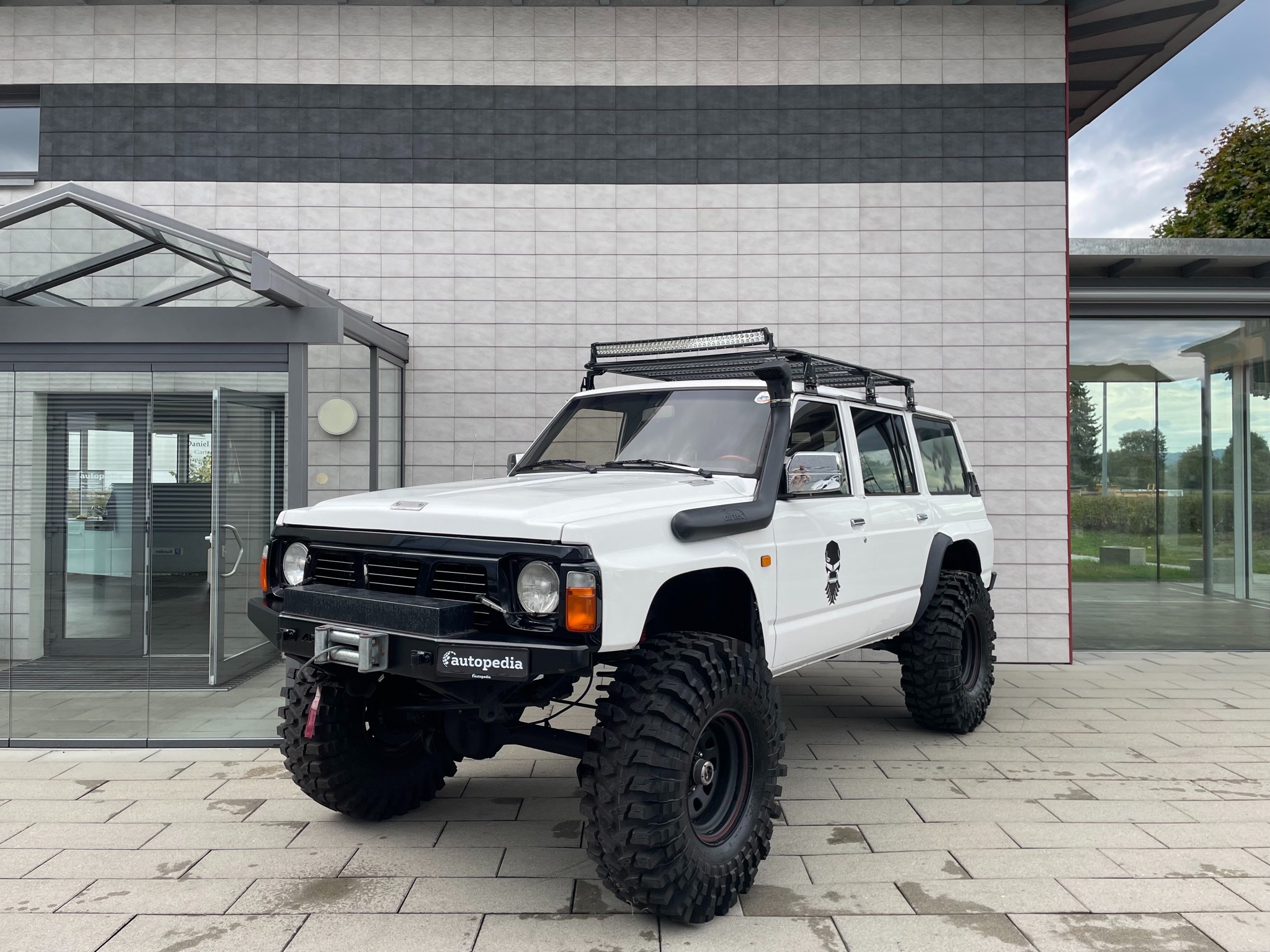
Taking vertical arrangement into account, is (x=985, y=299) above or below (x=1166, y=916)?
above

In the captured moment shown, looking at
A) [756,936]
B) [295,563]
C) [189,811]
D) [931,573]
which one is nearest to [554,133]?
[931,573]

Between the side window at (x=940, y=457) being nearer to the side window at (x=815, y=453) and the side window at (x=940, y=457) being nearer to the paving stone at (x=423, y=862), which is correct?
the side window at (x=815, y=453)

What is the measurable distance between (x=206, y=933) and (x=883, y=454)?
13.1ft

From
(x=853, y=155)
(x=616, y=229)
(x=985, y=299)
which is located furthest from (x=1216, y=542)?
(x=616, y=229)

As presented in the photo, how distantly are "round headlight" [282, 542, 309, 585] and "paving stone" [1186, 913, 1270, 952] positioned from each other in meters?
3.67

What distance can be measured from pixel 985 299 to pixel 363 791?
6.61 meters

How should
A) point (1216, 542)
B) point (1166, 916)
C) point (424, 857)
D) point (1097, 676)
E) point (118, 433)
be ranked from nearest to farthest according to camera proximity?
point (1166, 916)
point (424, 857)
point (118, 433)
point (1097, 676)
point (1216, 542)

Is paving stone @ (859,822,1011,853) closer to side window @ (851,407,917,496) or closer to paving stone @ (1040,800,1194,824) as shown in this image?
paving stone @ (1040,800,1194,824)

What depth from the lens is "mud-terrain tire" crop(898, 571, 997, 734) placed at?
5547 mm

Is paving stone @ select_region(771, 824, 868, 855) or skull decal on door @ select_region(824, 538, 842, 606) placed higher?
skull decal on door @ select_region(824, 538, 842, 606)

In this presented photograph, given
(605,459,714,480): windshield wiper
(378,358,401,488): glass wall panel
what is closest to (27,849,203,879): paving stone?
(605,459,714,480): windshield wiper

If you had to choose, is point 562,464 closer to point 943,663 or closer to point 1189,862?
point 943,663

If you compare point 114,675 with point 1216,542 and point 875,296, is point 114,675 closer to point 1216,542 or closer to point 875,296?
point 875,296

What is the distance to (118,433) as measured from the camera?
578 centimetres
